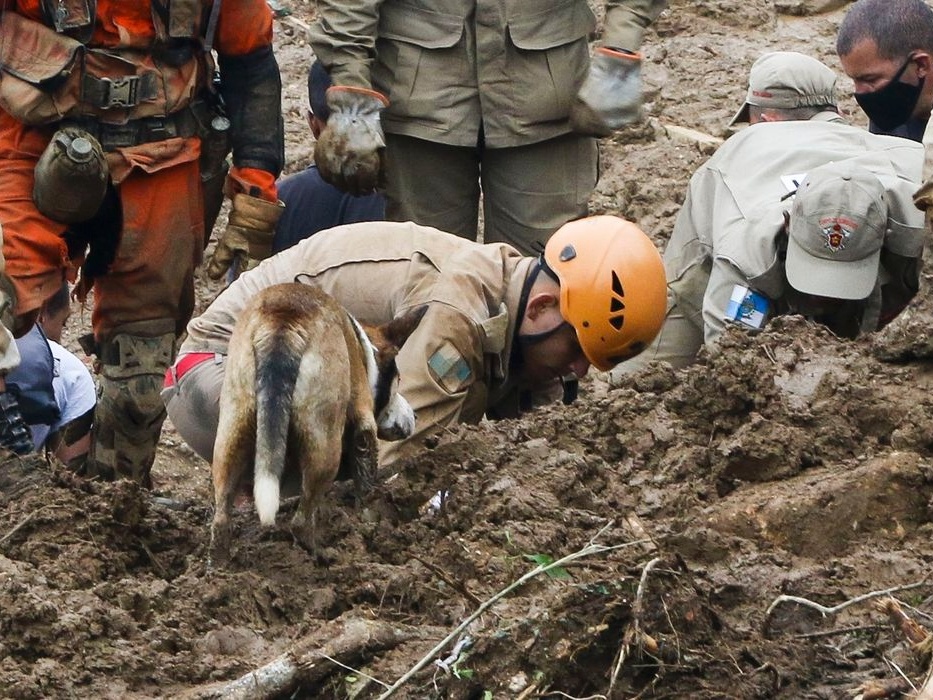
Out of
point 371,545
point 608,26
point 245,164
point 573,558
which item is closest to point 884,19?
point 608,26

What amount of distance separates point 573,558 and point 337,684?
59 cm

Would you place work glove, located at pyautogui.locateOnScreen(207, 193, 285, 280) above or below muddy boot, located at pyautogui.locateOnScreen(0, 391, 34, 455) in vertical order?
above

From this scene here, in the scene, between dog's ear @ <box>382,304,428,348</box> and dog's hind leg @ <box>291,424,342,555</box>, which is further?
dog's ear @ <box>382,304,428,348</box>

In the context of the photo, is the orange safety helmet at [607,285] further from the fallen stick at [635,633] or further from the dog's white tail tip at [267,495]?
the fallen stick at [635,633]

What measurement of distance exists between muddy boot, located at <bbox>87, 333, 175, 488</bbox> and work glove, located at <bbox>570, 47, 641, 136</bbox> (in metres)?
1.93

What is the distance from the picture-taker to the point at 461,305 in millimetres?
5262

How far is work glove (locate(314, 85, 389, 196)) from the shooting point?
6207 millimetres

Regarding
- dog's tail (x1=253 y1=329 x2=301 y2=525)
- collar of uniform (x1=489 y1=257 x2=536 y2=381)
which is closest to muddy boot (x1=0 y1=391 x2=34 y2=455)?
dog's tail (x1=253 y1=329 x2=301 y2=525)

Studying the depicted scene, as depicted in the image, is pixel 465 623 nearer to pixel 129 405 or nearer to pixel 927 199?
pixel 927 199

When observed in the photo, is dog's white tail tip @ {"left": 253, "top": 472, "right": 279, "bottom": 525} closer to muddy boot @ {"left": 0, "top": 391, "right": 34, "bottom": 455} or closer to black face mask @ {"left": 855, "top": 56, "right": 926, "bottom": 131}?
muddy boot @ {"left": 0, "top": 391, "right": 34, "bottom": 455}

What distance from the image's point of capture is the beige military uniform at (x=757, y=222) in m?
6.08

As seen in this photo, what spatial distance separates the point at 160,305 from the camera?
6.59 metres

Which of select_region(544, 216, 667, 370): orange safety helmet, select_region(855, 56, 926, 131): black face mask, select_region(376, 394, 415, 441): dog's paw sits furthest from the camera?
select_region(855, 56, 926, 131): black face mask

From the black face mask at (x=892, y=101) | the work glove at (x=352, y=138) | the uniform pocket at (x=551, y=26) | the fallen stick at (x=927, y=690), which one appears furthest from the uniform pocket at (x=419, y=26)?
the fallen stick at (x=927, y=690)
